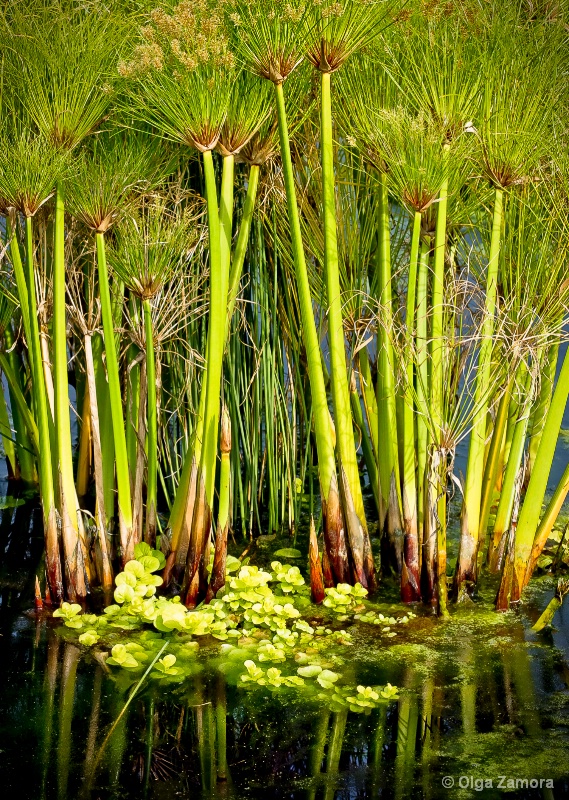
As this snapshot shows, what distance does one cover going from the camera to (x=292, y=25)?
299 cm

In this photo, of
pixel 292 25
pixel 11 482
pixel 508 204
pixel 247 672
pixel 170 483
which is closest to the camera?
pixel 292 25

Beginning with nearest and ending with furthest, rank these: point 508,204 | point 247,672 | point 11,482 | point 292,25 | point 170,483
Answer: point 292,25, point 247,672, point 508,204, point 170,483, point 11,482

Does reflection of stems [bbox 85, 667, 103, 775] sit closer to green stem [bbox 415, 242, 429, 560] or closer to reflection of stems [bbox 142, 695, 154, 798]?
reflection of stems [bbox 142, 695, 154, 798]

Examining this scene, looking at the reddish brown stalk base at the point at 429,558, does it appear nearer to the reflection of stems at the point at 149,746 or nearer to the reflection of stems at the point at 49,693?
the reflection of stems at the point at 149,746

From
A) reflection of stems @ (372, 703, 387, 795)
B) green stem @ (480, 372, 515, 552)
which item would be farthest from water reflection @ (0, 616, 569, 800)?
green stem @ (480, 372, 515, 552)

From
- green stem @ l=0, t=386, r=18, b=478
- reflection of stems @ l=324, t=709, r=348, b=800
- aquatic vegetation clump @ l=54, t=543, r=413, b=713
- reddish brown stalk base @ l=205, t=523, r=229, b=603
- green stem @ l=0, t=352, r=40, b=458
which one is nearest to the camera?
reflection of stems @ l=324, t=709, r=348, b=800

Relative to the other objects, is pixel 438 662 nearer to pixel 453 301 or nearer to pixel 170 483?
pixel 453 301

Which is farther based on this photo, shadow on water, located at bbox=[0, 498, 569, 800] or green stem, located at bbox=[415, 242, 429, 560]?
green stem, located at bbox=[415, 242, 429, 560]

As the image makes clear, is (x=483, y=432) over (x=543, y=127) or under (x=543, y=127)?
under

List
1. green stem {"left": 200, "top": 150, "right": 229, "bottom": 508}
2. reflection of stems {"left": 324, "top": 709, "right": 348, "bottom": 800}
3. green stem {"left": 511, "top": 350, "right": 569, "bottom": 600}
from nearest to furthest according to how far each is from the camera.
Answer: reflection of stems {"left": 324, "top": 709, "right": 348, "bottom": 800}, green stem {"left": 200, "top": 150, "right": 229, "bottom": 508}, green stem {"left": 511, "top": 350, "right": 569, "bottom": 600}

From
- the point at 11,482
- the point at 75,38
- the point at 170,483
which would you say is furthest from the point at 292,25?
the point at 11,482

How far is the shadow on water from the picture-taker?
8.50 ft

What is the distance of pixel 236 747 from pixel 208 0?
7.44 feet

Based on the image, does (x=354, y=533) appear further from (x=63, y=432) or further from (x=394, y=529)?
(x=63, y=432)
